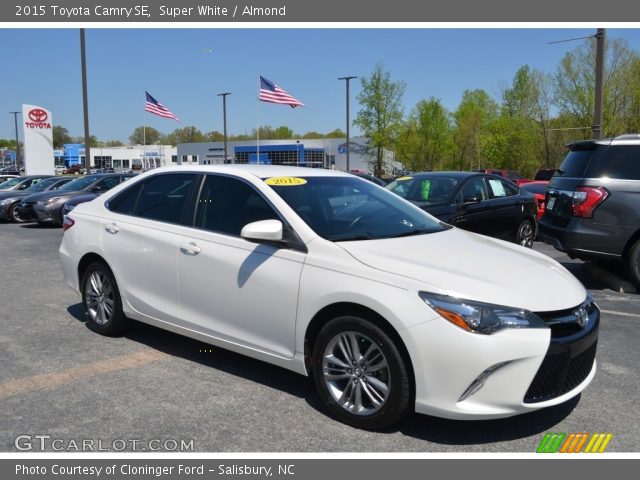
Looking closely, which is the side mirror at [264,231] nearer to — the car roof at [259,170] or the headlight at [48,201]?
the car roof at [259,170]

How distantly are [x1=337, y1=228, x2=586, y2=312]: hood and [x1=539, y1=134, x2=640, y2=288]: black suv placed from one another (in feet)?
11.2

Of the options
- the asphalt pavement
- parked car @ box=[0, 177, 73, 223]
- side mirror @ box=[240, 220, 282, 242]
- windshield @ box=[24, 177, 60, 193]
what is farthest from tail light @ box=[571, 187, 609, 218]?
windshield @ box=[24, 177, 60, 193]

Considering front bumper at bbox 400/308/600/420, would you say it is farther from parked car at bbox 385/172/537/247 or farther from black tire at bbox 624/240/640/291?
parked car at bbox 385/172/537/247

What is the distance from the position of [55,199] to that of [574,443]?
14.9 meters

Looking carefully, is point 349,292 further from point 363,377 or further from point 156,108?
point 156,108

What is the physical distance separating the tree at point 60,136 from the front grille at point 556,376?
13367 cm

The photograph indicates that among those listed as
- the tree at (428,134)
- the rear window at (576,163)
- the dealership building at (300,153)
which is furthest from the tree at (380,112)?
the rear window at (576,163)

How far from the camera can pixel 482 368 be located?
3.08 meters

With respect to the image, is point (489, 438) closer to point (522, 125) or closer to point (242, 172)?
point (242, 172)

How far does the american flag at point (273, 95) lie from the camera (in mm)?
25938

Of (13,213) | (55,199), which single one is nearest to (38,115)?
(13,213)

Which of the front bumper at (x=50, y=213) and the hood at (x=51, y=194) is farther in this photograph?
the hood at (x=51, y=194)

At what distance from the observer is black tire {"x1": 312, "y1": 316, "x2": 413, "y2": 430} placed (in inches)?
129
